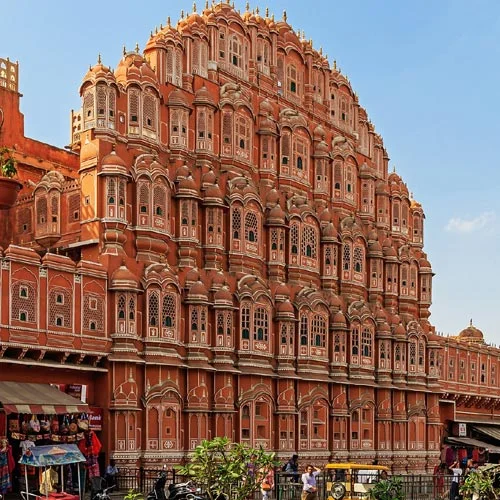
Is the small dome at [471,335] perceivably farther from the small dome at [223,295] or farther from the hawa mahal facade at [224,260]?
the small dome at [223,295]

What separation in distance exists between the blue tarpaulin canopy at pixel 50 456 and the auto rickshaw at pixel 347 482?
9091 mm

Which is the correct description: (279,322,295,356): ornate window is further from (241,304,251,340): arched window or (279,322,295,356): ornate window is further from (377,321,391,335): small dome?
(377,321,391,335): small dome

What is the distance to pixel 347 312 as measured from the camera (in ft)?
176

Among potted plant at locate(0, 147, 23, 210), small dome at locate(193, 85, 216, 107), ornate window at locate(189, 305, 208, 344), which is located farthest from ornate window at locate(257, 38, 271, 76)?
potted plant at locate(0, 147, 23, 210)

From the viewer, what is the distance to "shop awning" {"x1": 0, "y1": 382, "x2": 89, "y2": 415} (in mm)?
34438

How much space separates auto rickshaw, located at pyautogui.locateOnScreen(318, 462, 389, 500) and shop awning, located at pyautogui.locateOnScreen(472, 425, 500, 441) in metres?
30.6

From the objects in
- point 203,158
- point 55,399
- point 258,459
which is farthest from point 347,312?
point 258,459

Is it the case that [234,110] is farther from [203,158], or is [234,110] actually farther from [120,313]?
[120,313]

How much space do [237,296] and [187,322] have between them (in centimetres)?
335

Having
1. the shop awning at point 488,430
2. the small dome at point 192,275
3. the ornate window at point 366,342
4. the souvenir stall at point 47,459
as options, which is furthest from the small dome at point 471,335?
the souvenir stall at point 47,459

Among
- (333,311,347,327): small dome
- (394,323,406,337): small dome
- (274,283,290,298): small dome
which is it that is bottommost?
(394,323,406,337): small dome

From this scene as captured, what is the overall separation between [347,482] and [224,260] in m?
15.1

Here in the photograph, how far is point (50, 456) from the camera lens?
97.1 ft

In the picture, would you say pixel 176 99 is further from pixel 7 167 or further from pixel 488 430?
pixel 488 430
